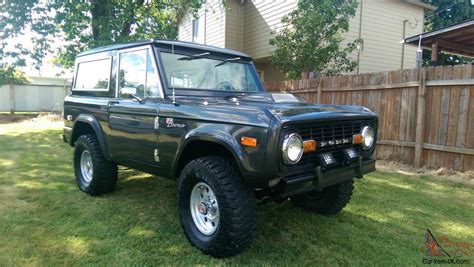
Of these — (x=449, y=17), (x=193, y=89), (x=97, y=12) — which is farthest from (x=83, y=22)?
(x=449, y=17)

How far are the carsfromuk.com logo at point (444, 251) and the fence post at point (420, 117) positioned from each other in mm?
3378

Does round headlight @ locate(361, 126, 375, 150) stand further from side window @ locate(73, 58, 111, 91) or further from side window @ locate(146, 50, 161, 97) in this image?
side window @ locate(73, 58, 111, 91)

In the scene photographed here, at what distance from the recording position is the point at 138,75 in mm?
4078

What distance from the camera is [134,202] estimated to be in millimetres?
4602

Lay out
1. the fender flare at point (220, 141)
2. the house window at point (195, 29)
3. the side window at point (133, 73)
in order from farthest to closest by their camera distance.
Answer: the house window at point (195, 29), the side window at point (133, 73), the fender flare at point (220, 141)

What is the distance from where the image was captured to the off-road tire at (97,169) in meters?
4.59

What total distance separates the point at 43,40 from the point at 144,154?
44.7 feet

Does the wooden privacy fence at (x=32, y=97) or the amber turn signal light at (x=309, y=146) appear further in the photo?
the wooden privacy fence at (x=32, y=97)

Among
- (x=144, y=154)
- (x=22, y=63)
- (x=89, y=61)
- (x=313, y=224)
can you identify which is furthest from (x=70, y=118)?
(x=22, y=63)

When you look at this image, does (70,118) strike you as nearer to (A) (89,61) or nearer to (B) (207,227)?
(A) (89,61)

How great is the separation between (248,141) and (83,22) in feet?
40.6

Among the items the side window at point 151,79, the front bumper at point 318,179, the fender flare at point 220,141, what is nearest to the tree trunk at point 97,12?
the side window at point 151,79

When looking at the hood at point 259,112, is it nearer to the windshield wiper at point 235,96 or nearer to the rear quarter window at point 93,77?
the windshield wiper at point 235,96

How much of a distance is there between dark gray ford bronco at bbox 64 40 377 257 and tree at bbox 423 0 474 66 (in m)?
18.9
